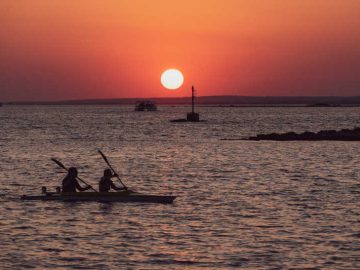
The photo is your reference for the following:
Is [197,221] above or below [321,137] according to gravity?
above

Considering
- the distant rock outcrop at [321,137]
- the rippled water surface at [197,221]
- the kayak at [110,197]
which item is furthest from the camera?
the distant rock outcrop at [321,137]

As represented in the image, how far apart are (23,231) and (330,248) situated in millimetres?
9627

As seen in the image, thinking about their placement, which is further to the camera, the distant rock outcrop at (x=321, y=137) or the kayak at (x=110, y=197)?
the distant rock outcrop at (x=321, y=137)

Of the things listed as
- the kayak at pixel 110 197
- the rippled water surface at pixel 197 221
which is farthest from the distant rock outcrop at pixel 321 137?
the kayak at pixel 110 197

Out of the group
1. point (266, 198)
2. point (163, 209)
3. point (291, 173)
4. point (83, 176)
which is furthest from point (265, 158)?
point (163, 209)

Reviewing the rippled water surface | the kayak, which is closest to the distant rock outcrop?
the rippled water surface

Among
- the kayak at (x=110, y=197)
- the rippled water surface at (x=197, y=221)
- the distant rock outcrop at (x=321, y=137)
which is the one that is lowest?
the distant rock outcrop at (x=321, y=137)

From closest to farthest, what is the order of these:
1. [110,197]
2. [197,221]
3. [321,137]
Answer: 1. [197,221]
2. [110,197]
3. [321,137]

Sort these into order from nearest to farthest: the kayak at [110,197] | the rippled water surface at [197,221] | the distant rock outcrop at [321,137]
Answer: the rippled water surface at [197,221] < the kayak at [110,197] < the distant rock outcrop at [321,137]

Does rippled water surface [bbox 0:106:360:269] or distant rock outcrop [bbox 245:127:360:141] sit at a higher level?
rippled water surface [bbox 0:106:360:269]

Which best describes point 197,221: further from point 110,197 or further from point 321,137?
point 321,137

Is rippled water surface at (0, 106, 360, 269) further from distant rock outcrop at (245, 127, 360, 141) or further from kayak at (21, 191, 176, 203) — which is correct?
distant rock outcrop at (245, 127, 360, 141)

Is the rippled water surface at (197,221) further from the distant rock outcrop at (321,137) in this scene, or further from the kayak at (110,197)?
the distant rock outcrop at (321,137)

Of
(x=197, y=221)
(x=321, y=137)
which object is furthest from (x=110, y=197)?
(x=321, y=137)
